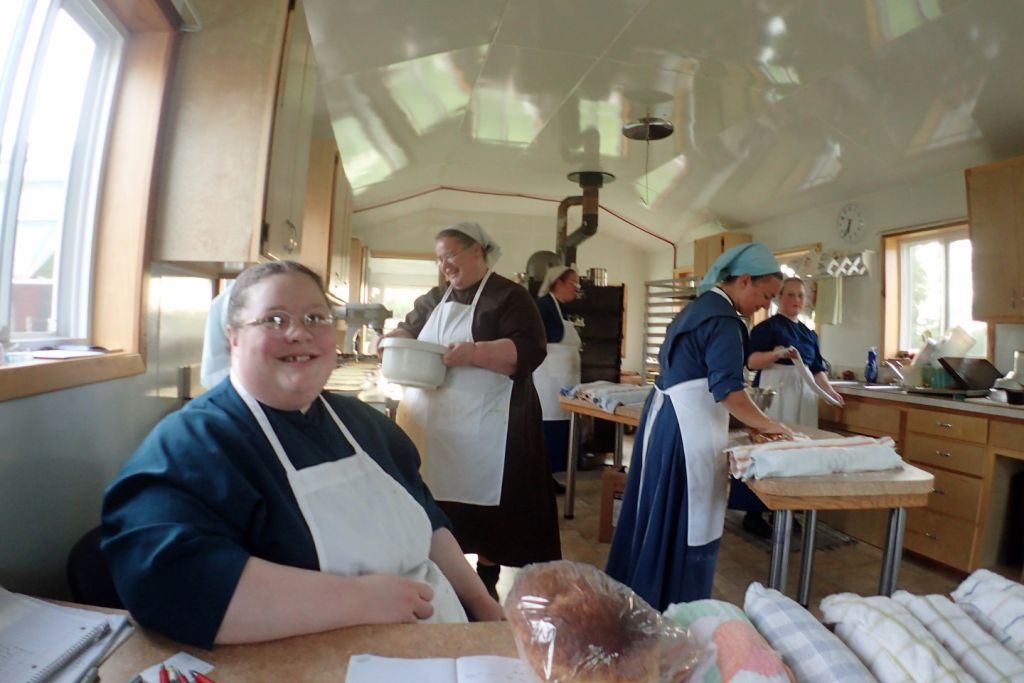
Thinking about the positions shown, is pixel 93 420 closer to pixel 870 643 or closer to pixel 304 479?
pixel 304 479

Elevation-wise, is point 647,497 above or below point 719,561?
above

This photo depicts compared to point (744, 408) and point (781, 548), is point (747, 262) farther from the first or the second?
point (781, 548)

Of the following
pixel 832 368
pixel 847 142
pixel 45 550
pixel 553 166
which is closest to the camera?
pixel 45 550

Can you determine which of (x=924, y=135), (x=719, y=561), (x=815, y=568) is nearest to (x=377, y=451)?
(x=719, y=561)

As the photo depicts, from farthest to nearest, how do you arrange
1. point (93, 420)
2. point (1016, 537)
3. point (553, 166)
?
point (553, 166) < point (1016, 537) < point (93, 420)

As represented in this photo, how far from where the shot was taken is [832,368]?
189 inches

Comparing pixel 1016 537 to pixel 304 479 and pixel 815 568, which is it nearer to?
pixel 815 568

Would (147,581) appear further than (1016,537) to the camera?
No

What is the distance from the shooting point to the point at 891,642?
0.64 m

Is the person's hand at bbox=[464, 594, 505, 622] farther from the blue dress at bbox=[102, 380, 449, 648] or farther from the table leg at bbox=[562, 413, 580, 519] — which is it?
the table leg at bbox=[562, 413, 580, 519]

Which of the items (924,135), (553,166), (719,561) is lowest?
(719,561)

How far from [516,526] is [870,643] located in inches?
64.3

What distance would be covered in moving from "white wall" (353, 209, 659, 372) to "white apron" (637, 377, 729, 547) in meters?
5.73

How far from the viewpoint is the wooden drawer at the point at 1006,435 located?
9.37 ft
